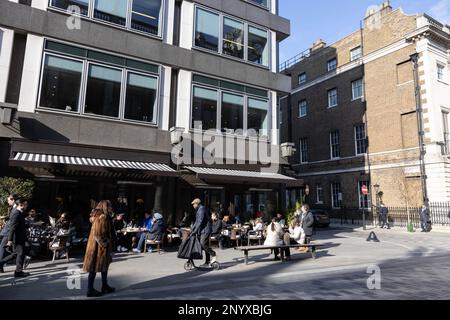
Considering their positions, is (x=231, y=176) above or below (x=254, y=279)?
above

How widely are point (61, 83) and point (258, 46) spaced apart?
30.9ft

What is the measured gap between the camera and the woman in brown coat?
5.99m

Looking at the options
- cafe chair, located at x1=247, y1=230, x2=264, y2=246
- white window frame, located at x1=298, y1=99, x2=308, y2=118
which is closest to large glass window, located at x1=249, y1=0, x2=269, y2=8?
cafe chair, located at x1=247, y1=230, x2=264, y2=246

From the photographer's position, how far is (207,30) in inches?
587

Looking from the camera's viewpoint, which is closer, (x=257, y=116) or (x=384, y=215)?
(x=257, y=116)

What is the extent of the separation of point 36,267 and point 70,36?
7.88 m

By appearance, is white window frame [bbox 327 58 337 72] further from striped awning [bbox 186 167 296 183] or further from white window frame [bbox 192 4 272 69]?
striped awning [bbox 186 167 296 183]

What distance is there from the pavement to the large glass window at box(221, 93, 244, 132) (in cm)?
632

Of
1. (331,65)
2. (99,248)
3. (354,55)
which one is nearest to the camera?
(99,248)

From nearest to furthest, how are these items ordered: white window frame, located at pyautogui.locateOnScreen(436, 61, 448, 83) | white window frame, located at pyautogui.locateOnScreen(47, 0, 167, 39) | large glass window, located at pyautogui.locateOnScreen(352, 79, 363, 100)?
white window frame, located at pyautogui.locateOnScreen(47, 0, 167, 39)
white window frame, located at pyautogui.locateOnScreen(436, 61, 448, 83)
large glass window, located at pyautogui.locateOnScreen(352, 79, 363, 100)

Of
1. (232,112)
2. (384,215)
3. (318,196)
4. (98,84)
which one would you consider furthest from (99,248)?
(318,196)

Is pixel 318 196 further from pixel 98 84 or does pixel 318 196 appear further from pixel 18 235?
pixel 18 235

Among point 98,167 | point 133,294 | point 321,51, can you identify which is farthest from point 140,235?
point 321,51

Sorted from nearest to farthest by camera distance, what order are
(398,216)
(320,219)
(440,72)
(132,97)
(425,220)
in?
1. (132,97)
2. (425,220)
3. (320,219)
4. (398,216)
5. (440,72)
